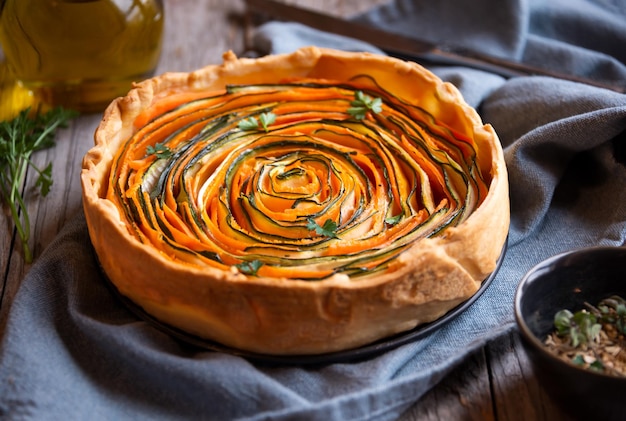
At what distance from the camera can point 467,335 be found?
2416 mm

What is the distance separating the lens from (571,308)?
2.30 m

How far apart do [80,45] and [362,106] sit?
120 centimetres

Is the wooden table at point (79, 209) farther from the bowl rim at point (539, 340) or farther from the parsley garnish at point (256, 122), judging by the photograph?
the parsley garnish at point (256, 122)

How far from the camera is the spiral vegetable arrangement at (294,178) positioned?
93.0 inches

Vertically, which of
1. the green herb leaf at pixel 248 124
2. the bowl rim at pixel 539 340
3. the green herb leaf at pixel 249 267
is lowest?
the green herb leaf at pixel 248 124

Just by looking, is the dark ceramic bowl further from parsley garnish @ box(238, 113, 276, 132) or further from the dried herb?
parsley garnish @ box(238, 113, 276, 132)

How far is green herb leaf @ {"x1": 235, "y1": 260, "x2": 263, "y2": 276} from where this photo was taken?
7.43 feet

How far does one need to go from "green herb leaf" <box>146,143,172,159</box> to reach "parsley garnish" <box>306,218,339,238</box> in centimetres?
59

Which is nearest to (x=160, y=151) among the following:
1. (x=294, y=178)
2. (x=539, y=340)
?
(x=294, y=178)

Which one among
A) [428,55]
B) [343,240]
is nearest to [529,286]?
[343,240]

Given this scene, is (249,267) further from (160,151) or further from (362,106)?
(362,106)

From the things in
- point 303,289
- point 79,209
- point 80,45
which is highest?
point 303,289

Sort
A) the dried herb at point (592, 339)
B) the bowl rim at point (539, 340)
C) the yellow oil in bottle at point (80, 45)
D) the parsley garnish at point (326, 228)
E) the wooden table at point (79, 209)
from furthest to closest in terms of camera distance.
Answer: the yellow oil in bottle at point (80, 45)
the parsley garnish at point (326, 228)
the wooden table at point (79, 209)
the dried herb at point (592, 339)
the bowl rim at point (539, 340)

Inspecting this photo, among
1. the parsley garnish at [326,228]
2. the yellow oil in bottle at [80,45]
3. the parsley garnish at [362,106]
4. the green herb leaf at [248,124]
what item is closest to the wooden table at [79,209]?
the yellow oil in bottle at [80,45]
